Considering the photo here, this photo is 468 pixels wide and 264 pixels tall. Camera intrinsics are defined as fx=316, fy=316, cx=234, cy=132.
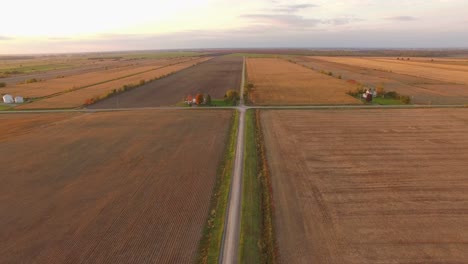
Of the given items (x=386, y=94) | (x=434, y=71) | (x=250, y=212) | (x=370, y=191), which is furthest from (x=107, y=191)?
(x=434, y=71)

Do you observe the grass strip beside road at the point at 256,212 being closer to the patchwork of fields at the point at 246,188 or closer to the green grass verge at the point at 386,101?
the patchwork of fields at the point at 246,188

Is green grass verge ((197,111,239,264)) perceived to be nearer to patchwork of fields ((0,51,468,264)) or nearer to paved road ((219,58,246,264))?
patchwork of fields ((0,51,468,264))


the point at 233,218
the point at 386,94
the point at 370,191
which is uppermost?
the point at 386,94

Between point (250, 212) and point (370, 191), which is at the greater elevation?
point (370, 191)

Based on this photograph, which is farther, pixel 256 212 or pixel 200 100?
pixel 200 100

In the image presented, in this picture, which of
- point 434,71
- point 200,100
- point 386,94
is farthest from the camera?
point 434,71

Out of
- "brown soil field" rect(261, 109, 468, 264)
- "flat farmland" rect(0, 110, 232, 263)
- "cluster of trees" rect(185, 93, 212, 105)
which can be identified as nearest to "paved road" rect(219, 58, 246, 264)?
"flat farmland" rect(0, 110, 232, 263)

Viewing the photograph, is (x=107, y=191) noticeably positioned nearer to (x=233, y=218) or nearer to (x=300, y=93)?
(x=233, y=218)
